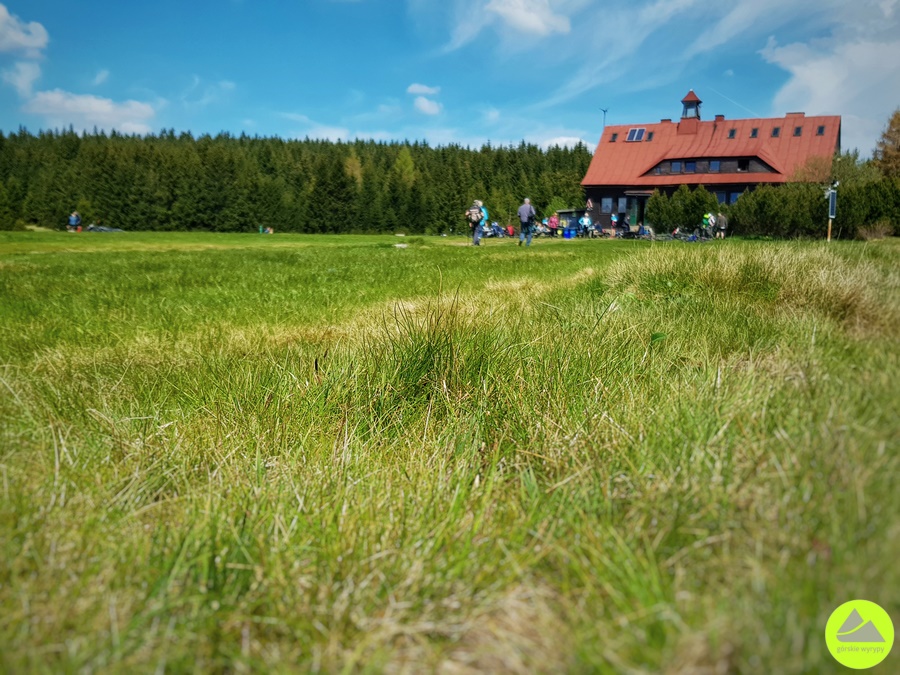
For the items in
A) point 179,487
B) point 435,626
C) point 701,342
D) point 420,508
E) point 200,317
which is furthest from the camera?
point 200,317

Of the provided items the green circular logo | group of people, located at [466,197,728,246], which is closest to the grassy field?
the green circular logo

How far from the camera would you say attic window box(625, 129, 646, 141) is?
57.7 meters

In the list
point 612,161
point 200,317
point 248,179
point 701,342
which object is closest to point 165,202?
point 248,179

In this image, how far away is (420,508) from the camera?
2.35 metres

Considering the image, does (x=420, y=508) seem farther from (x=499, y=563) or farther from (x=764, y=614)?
(x=764, y=614)

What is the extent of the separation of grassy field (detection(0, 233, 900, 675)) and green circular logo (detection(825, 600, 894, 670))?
2 cm

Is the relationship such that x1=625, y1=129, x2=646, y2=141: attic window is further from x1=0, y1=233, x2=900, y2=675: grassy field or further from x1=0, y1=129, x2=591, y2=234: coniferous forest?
x1=0, y1=233, x2=900, y2=675: grassy field

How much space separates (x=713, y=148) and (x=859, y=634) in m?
57.1

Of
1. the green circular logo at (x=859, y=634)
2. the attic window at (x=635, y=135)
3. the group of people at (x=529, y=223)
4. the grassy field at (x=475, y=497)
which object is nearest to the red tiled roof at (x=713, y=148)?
the attic window at (x=635, y=135)

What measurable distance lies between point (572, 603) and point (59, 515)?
157 centimetres

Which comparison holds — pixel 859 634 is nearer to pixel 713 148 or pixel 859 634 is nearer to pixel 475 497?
pixel 475 497

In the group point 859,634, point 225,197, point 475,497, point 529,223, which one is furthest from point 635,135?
point 859,634

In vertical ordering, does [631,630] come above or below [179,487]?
above

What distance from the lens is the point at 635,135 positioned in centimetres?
5797
